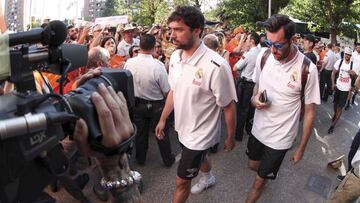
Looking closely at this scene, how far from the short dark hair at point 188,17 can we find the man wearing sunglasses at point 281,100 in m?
0.71

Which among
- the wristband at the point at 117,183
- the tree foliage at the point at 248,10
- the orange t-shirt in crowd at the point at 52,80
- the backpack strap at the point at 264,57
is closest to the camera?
the wristband at the point at 117,183

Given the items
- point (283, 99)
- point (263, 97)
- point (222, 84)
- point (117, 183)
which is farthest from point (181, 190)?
point (117, 183)

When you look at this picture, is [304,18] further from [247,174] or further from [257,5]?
[247,174]

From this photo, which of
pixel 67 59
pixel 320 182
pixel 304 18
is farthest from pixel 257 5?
pixel 67 59

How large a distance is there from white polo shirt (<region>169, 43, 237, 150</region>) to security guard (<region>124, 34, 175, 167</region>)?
133 centimetres

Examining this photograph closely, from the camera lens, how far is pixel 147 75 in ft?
15.3

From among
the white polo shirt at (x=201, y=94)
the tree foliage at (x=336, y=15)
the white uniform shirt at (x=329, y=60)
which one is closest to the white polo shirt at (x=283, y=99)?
the white polo shirt at (x=201, y=94)

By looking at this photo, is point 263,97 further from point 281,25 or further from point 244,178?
point 244,178

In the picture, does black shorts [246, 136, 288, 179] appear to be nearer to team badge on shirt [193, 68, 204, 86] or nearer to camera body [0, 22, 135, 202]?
team badge on shirt [193, 68, 204, 86]

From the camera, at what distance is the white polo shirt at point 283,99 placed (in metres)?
3.34

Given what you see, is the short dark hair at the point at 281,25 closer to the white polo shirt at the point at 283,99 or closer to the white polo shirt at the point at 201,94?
the white polo shirt at the point at 283,99

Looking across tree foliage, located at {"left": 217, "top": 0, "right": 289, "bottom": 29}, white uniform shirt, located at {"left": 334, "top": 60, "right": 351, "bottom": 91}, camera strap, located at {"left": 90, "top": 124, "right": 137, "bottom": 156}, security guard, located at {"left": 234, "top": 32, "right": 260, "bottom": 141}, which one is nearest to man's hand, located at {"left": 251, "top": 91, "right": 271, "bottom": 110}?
security guard, located at {"left": 234, "top": 32, "right": 260, "bottom": 141}

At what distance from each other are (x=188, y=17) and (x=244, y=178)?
8.17 feet

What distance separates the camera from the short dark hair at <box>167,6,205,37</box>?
309 cm
